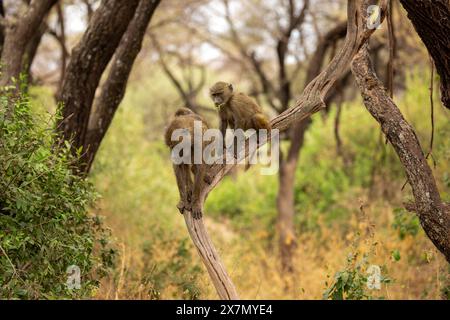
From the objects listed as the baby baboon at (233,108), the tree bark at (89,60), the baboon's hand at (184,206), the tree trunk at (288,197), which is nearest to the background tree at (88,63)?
the tree bark at (89,60)

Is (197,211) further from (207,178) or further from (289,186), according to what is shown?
(289,186)

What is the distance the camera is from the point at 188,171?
5102mm

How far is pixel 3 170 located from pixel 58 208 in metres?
0.44

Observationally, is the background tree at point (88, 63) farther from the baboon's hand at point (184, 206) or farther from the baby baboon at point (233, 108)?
the baboon's hand at point (184, 206)

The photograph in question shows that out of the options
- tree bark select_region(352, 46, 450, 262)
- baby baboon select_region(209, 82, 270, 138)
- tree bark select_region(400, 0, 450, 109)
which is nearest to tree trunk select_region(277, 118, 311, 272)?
baby baboon select_region(209, 82, 270, 138)

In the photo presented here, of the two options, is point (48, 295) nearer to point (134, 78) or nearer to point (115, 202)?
point (115, 202)

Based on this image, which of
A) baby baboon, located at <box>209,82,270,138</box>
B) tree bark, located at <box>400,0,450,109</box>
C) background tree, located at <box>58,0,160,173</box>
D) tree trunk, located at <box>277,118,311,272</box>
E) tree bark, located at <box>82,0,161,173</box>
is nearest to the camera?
tree bark, located at <box>400,0,450,109</box>

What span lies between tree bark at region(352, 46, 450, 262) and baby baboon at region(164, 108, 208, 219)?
4.30ft

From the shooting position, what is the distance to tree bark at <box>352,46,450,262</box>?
4.67m

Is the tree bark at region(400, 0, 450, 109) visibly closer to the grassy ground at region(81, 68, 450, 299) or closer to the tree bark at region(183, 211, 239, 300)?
the grassy ground at region(81, 68, 450, 299)

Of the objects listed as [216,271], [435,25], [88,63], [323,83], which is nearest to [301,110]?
[323,83]

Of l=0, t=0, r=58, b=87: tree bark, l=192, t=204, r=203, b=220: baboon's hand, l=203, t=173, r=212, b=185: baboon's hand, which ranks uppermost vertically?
l=0, t=0, r=58, b=87: tree bark

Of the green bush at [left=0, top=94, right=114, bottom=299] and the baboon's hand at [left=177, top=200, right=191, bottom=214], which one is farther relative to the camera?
the baboon's hand at [left=177, top=200, right=191, bottom=214]
